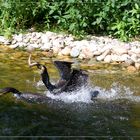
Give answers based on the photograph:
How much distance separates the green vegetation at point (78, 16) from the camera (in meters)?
12.1

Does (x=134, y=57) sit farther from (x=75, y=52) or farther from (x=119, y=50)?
(x=75, y=52)

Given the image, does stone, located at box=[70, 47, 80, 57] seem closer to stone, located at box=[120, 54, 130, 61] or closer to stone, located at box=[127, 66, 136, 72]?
stone, located at box=[120, 54, 130, 61]

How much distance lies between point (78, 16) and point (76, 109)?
4.76m

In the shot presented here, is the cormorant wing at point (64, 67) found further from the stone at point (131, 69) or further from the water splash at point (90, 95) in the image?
the stone at point (131, 69)

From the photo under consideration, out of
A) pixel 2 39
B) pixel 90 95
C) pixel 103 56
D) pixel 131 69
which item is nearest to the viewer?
pixel 90 95

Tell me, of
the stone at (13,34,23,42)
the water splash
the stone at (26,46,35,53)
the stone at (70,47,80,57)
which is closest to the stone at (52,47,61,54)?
the stone at (70,47,80,57)

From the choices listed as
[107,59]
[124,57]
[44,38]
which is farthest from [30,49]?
[124,57]

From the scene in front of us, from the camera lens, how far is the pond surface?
689 centimetres

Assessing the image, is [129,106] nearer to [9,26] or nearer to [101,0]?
[101,0]

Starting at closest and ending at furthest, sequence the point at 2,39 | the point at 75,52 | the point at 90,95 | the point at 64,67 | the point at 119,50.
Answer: the point at 90,95, the point at 64,67, the point at 119,50, the point at 75,52, the point at 2,39

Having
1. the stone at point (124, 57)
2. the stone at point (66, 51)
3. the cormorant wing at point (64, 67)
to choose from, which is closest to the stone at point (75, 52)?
the stone at point (66, 51)

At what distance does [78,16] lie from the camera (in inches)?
480

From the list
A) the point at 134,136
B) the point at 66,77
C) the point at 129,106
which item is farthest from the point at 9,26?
the point at 134,136

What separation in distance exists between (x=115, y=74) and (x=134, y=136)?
358 cm
